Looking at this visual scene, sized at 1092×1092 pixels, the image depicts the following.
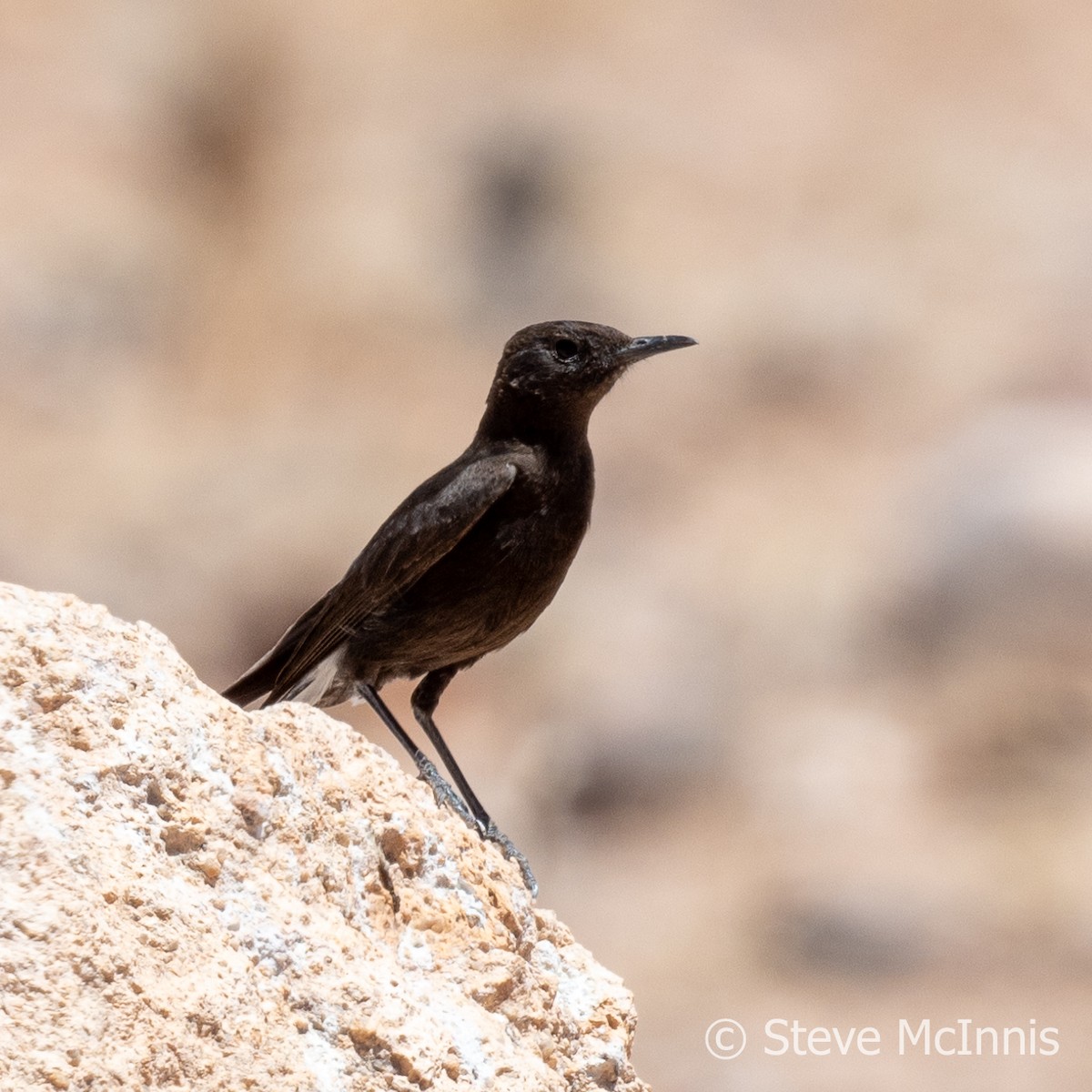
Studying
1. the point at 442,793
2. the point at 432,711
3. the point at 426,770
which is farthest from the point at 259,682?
the point at 442,793

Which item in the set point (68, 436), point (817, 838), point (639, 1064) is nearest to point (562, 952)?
point (639, 1064)

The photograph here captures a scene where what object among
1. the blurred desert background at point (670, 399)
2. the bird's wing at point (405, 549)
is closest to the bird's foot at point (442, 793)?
the bird's wing at point (405, 549)

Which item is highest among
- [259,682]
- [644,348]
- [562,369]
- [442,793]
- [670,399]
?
[670,399]

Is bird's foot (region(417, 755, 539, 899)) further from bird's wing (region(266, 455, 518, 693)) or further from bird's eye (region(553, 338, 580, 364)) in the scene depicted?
bird's eye (region(553, 338, 580, 364))

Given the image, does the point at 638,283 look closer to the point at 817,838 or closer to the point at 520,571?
the point at 817,838

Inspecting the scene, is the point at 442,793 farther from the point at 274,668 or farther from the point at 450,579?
the point at 274,668

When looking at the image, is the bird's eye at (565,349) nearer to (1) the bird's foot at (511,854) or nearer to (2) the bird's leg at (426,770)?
(2) the bird's leg at (426,770)
